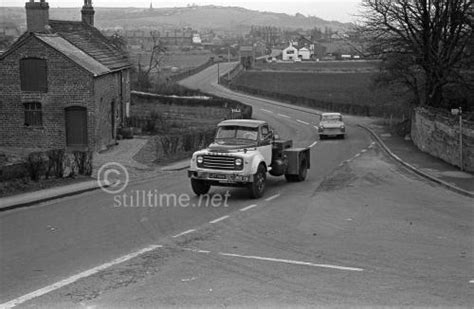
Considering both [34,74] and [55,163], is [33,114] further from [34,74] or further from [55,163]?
[55,163]

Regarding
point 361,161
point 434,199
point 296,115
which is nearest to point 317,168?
point 361,161

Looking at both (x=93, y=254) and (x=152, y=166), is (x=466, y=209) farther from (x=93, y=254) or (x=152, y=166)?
(x=152, y=166)

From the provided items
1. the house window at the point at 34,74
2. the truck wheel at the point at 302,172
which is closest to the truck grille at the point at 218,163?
the truck wheel at the point at 302,172

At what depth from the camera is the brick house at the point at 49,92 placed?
112ft

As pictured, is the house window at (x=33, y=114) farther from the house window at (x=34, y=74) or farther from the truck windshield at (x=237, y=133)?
the truck windshield at (x=237, y=133)

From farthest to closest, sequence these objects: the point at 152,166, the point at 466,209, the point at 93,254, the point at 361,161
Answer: the point at 361,161 → the point at 152,166 → the point at 466,209 → the point at 93,254

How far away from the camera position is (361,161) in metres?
32.2

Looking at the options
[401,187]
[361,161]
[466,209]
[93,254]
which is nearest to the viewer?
[93,254]

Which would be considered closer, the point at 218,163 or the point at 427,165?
the point at 218,163

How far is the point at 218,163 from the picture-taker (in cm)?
1914

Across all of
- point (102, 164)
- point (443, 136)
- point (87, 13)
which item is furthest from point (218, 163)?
point (87, 13)

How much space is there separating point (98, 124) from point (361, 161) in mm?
14502

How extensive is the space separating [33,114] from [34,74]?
2.39 metres

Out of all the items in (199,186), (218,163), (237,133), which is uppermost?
(237,133)
